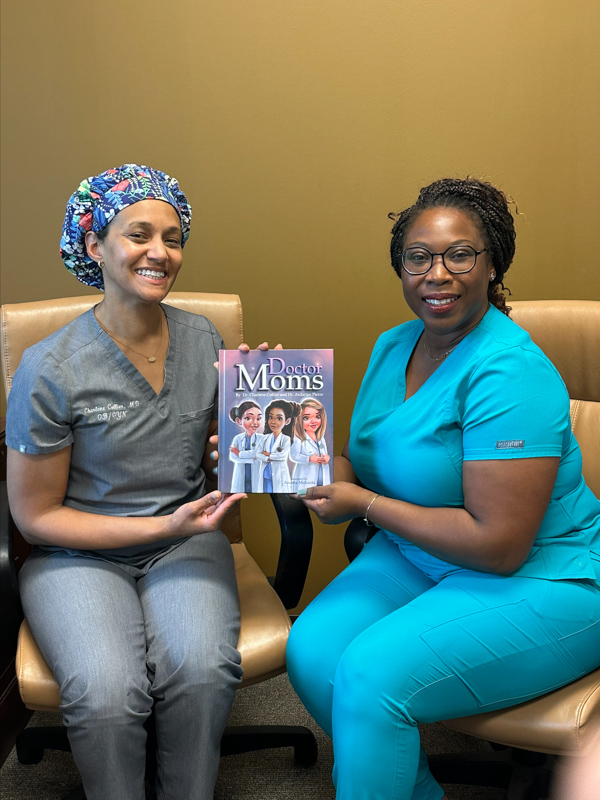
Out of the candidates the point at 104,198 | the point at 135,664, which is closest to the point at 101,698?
the point at 135,664

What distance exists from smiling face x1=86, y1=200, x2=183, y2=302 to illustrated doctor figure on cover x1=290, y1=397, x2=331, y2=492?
39cm

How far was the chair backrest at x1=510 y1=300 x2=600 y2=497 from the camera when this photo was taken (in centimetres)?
179

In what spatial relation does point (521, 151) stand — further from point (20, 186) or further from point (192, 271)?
point (20, 186)

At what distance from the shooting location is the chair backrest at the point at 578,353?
5.86 ft

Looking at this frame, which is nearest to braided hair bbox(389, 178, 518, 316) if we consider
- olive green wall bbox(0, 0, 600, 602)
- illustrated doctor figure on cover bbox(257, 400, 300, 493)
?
illustrated doctor figure on cover bbox(257, 400, 300, 493)

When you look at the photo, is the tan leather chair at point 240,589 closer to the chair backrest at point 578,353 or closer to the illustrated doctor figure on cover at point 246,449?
the illustrated doctor figure on cover at point 246,449

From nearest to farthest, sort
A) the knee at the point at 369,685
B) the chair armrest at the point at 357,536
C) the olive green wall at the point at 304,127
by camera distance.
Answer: the knee at the point at 369,685 < the chair armrest at the point at 357,536 < the olive green wall at the point at 304,127

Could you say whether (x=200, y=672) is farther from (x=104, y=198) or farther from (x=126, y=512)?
(x=104, y=198)

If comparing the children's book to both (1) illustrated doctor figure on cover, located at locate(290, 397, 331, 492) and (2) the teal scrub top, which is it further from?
(2) the teal scrub top

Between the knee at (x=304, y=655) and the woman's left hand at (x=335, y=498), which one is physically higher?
the woman's left hand at (x=335, y=498)

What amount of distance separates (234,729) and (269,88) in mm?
1769


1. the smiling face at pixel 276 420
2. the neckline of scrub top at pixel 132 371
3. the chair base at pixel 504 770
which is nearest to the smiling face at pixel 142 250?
Answer: the neckline of scrub top at pixel 132 371

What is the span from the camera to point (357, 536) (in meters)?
1.72

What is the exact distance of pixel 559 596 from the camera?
1396 millimetres
